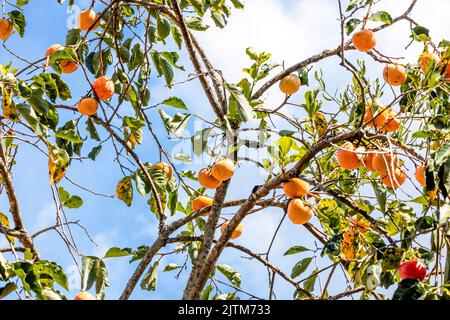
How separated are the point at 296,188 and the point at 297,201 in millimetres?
37

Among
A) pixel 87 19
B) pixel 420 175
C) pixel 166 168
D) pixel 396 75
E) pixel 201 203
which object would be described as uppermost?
pixel 87 19

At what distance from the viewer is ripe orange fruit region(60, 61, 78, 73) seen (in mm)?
2169

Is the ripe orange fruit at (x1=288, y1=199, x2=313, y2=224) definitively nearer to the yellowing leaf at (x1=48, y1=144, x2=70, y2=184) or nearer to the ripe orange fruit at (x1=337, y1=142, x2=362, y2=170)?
the ripe orange fruit at (x1=337, y1=142, x2=362, y2=170)

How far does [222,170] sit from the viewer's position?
1959mm

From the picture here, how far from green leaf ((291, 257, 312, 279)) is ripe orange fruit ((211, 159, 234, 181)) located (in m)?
0.37

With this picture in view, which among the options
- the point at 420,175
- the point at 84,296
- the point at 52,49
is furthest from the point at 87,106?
the point at 420,175

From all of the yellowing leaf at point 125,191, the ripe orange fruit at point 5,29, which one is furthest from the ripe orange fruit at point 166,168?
the ripe orange fruit at point 5,29

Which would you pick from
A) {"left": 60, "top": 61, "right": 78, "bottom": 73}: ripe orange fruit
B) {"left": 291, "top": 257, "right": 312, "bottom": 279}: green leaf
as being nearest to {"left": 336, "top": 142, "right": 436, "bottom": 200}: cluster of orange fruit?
{"left": 291, "top": 257, "right": 312, "bottom": 279}: green leaf

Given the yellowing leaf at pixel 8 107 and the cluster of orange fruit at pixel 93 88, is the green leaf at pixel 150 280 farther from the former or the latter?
the yellowing leaf at pixel 8 107

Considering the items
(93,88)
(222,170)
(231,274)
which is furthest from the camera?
(231,274)

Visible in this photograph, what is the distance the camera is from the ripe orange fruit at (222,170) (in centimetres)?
196

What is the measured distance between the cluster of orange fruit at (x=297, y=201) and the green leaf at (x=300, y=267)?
0.26m

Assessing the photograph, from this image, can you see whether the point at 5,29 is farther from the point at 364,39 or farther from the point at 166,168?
the point at 364,39
